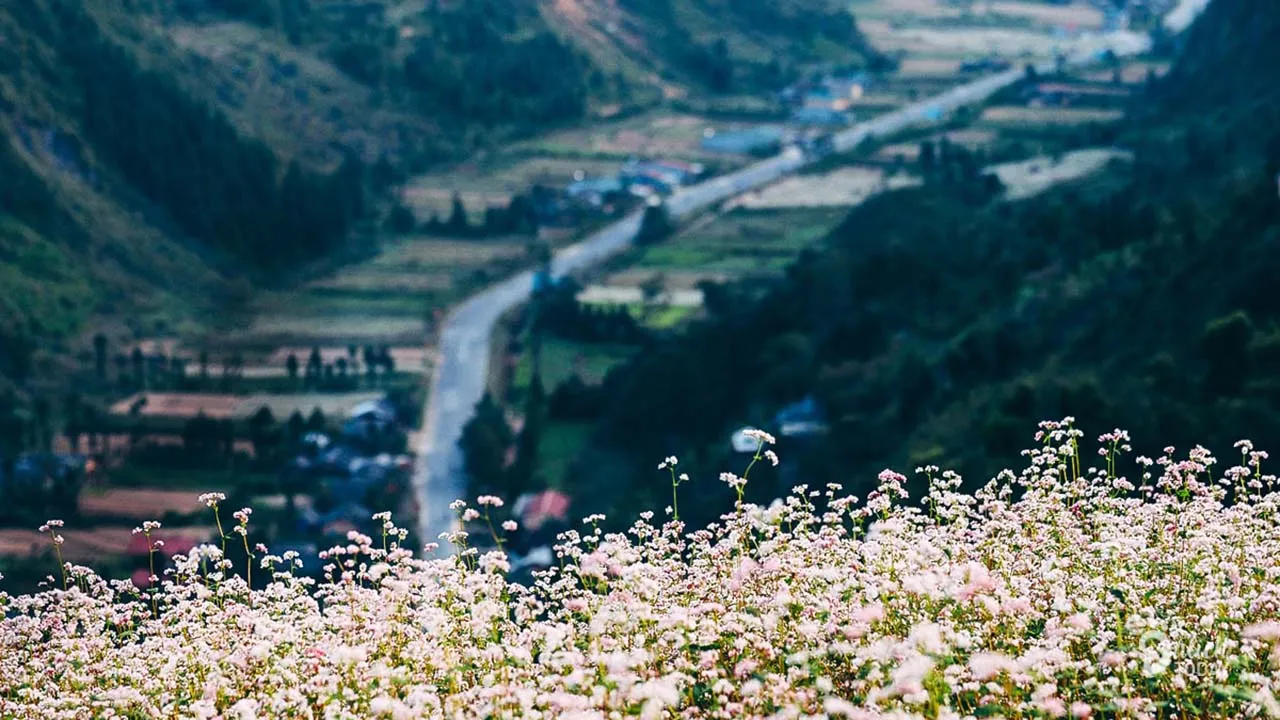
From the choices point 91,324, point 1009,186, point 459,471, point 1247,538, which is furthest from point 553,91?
point 1247,538

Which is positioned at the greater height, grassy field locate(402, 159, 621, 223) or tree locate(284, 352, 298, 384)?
grassy field locate(402, 159, 621, 223)

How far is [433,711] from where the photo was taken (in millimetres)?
7469

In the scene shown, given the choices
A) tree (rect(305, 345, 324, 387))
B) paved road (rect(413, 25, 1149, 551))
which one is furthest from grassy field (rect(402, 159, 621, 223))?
tree (rect(305, 345, 324, 387))

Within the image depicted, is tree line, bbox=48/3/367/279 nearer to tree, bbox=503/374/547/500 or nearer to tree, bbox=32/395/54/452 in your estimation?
tree, bbox=32/395/54/452

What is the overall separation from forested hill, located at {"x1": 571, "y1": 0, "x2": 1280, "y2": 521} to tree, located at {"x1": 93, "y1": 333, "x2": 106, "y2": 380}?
16.3m

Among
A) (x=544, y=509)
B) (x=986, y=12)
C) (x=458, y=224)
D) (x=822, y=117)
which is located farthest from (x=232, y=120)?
(x=986, y=12)

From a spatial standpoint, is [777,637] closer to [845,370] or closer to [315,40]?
[845,370]

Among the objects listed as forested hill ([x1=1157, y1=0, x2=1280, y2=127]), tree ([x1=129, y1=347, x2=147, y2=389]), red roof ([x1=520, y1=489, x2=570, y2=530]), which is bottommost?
red roof ([x1=520, y1=489, x2=570, y2=530])

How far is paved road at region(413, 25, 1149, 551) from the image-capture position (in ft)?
142

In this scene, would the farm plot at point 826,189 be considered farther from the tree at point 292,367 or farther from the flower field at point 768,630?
the flower field at point 768,630

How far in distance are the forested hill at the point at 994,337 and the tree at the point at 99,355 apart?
53.6 ft

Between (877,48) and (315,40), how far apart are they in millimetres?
46440

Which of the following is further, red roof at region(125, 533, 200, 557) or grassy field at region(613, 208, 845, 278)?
grassy field at region(613, 208, 845, 278)

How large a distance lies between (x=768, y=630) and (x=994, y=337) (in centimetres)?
3032
